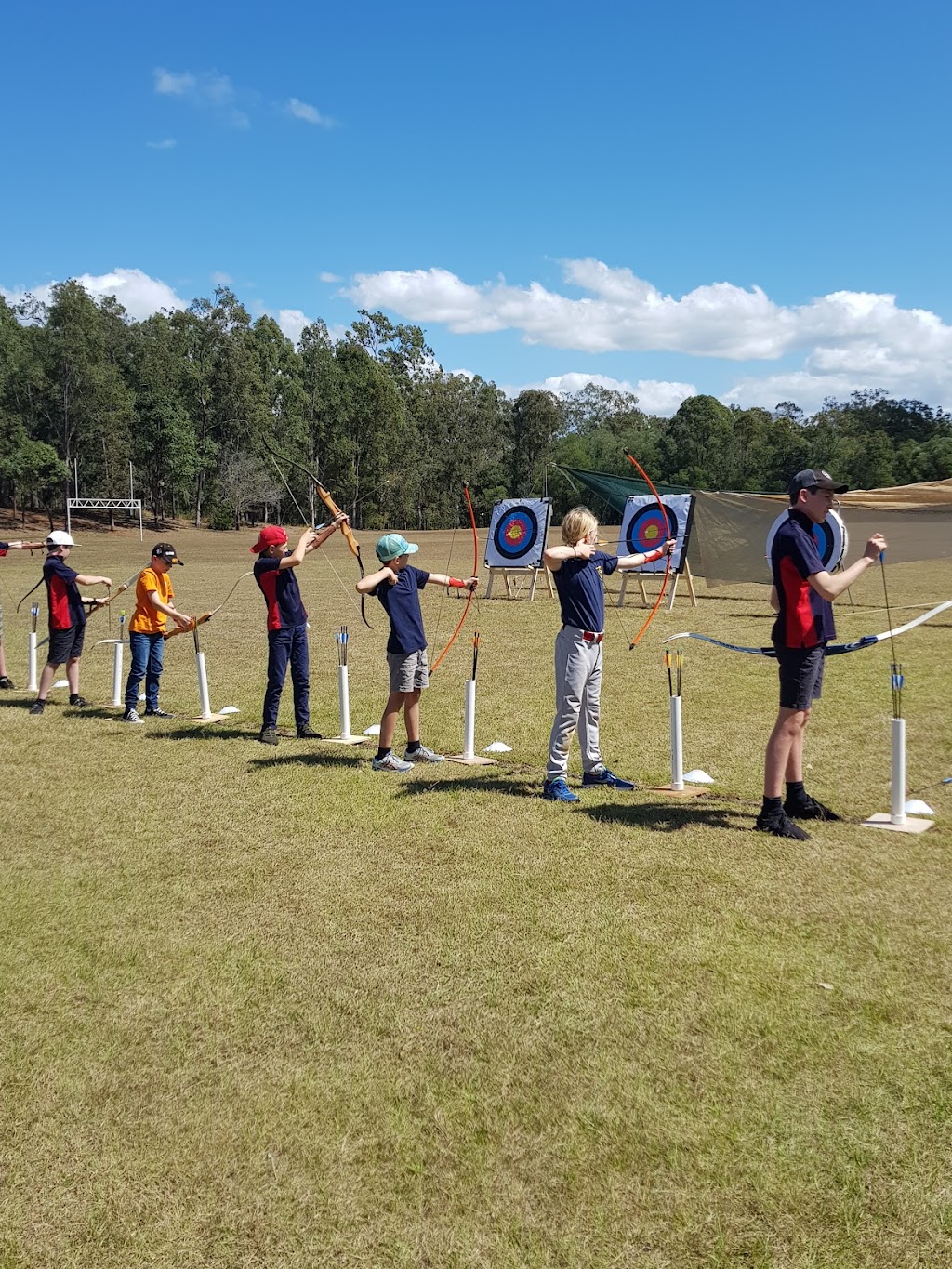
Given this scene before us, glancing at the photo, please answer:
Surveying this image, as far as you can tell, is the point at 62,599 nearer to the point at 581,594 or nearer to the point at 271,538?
the point at 271,538

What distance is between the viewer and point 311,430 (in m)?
65.0

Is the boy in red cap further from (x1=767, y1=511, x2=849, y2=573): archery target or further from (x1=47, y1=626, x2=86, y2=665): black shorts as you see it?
(x1=767, y1=511, x2=849, y2=573): archery target

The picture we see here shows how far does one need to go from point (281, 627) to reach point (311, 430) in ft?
194

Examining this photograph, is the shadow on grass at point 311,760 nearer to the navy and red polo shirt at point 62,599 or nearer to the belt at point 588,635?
the belt at point 588,635

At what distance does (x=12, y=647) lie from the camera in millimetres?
13680

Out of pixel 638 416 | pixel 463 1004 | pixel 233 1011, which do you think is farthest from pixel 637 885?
pixel 638 416

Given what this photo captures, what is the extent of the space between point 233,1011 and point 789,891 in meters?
2.63

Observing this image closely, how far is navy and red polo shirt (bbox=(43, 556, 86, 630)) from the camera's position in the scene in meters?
9.25

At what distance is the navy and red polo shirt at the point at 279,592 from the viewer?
817cm

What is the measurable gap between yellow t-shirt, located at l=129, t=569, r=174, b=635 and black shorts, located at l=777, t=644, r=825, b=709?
5965mm

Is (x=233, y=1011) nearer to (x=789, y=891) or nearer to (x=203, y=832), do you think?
(x=203, y=832)

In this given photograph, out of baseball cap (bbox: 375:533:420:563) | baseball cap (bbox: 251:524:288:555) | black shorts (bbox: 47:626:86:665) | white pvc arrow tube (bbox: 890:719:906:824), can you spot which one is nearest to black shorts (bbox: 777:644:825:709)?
white pvc arrow tube (bbox: 890:719:906:824)

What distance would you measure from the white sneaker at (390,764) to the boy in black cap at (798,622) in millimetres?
2595

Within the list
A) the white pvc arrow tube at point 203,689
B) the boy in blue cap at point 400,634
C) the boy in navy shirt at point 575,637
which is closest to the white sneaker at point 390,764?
the boy in blue cap at point 400,634
